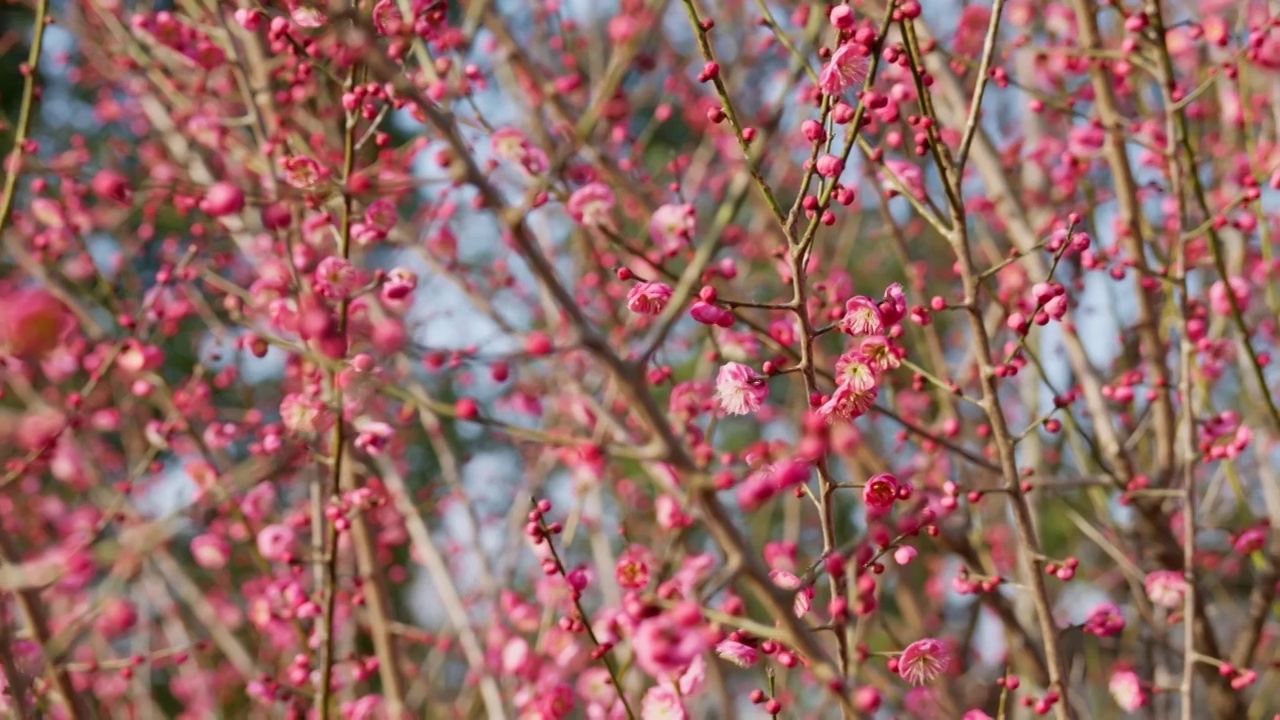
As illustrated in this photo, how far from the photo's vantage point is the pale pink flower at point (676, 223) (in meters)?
2.41

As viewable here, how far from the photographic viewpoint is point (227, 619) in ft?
16.9

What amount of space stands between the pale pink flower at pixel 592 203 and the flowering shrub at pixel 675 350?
0.02 m

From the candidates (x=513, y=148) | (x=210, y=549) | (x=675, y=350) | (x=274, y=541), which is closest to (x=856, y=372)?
(x=513, y=148)

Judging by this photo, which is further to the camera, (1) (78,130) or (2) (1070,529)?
(1) (78,130)

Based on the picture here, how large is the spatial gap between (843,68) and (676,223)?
0.83 meters

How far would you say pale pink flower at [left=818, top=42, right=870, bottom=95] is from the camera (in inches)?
62.8

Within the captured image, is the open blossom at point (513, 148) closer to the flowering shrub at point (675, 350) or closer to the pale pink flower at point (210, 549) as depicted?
the flowering shrub at point (675, 350)

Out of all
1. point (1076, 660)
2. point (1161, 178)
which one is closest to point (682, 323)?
point (1161, 178)

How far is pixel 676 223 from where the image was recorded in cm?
243

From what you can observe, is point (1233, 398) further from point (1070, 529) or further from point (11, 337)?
point (11, 337)

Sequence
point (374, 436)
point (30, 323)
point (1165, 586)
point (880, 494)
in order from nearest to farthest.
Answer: point (30, 323) < point (880, 494) < point (374, 436) < point (1165, 586)

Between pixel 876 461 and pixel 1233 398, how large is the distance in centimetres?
463

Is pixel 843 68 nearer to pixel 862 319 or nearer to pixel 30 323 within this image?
pixel 862 319

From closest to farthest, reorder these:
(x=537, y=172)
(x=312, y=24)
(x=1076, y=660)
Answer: (x=312, y=24), (x=537, y=172), (x=1076, y=660)
